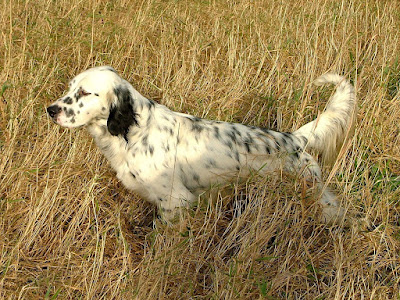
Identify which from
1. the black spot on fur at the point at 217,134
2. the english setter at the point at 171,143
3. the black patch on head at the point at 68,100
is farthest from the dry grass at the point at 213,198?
the black patch on head at the point at 68,100

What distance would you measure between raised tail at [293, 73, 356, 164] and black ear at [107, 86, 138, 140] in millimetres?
1171

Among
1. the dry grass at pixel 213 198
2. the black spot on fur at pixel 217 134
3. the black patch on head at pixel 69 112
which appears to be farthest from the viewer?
the black spot on fur at pixel 217 134

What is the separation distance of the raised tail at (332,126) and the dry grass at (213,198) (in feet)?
0.62

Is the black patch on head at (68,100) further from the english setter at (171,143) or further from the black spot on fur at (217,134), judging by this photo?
the black spot on fur at (217,134)

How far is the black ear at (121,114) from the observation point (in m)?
3.17

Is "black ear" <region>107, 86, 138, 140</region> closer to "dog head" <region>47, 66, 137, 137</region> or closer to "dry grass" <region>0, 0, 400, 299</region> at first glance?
"dog head" <region>47, 66, 137, 137</region>

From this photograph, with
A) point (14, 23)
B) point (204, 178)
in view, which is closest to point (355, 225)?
point (204, 178)

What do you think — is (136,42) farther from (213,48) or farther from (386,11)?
(386,11)

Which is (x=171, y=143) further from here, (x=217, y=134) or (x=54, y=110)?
(x=54, y=110)

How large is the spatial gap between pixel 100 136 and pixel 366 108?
195 centimetres

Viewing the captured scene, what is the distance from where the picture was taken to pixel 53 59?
→ 4.15m

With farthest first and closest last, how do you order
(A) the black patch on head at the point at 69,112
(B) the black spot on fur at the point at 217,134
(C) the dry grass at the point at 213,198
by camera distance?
(B) the black spot on fur at the point at 217,134 < (A) the black patch on head at the point at 69,112 < (C) the dry grass at the point at 213,198

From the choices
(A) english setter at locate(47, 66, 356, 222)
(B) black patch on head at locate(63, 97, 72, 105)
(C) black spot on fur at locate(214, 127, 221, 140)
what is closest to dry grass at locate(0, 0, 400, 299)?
(A) english setter at locate(47, 66, 356, 222)

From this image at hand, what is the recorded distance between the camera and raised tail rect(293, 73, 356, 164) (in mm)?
3461
